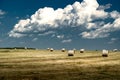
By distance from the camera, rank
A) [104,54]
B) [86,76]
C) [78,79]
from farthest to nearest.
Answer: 1. [104,54]
2. [86,76]
3. [78,79]

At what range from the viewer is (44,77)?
71.9ft

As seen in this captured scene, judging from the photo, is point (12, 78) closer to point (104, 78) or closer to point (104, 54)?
point (104, 78)

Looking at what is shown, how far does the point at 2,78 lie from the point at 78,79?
5.17 metres

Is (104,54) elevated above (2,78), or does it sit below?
above

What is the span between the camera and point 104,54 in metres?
51.5

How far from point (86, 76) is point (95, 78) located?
1117mm

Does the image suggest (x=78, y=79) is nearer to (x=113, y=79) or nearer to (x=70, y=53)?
(x=113, y=79)

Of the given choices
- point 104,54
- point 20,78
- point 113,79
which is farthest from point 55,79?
point 104,54

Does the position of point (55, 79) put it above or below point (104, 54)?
below

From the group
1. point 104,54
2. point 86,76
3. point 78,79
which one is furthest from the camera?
point 104,54

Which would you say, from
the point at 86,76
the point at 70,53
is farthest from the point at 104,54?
the point at 86,76

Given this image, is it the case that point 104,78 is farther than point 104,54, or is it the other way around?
point 104,54

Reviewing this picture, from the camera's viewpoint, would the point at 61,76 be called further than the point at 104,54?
No

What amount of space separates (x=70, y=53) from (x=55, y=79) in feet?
107
